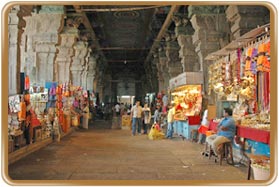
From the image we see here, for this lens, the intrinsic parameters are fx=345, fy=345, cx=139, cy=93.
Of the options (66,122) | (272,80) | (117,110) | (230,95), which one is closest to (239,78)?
(230,95)

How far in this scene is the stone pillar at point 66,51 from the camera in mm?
15234

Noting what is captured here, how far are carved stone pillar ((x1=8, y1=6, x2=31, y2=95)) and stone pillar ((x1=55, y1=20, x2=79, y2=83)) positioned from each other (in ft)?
21.6

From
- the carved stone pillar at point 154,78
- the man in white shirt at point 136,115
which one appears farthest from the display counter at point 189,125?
the carved stone pillar at point 154,78

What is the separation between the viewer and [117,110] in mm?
25141

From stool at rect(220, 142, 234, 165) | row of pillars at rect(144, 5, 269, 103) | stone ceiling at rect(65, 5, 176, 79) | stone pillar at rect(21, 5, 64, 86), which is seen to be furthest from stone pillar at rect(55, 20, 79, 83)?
stool at rect(220, 142, 234, 165)

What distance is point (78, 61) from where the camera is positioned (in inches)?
792

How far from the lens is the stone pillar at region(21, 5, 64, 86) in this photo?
40.8ft

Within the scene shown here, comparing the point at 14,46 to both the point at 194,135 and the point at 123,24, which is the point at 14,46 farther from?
the point at 123,24

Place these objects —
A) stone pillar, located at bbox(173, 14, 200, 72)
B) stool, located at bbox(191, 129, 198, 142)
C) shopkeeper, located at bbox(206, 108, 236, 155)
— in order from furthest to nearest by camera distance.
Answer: stone pillar, located at bbox(173, 14, 200, 72) → stool, located at bbox(191, 129, 198, 142) → shopkeeper, located at bbox(206, 108, 236, 155)

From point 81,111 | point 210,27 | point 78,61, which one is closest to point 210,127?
point 210,27

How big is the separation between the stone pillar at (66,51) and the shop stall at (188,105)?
16.4ft

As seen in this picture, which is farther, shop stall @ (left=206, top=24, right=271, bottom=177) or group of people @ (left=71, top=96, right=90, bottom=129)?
group of people @ (left=71, top=96, right=90, bottom=129)

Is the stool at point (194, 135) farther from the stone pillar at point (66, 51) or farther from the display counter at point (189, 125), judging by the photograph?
the stone pillar at point (66, 51)

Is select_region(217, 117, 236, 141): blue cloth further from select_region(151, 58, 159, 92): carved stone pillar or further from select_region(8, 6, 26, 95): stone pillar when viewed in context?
select_region(151, 58, 159, 92): carved stone pillar
